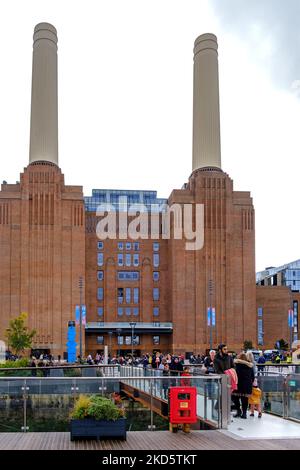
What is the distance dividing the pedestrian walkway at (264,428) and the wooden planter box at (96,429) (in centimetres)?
235

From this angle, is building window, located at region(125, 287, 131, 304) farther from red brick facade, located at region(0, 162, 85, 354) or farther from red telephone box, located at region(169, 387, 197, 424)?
red telephone box, located at region(169, 387, 197, 424)

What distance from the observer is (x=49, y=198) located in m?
94.4

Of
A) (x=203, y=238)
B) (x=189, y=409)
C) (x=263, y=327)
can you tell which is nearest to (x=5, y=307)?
(x=203, y=238)

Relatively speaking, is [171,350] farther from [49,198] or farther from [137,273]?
[49,198]

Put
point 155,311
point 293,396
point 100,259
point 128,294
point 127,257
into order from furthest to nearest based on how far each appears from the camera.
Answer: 1. point 127,257
2. point 128,294
3. point 100,259
4. point 155,311
5. point 293,396

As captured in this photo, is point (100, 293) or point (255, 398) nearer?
point (255, 398)

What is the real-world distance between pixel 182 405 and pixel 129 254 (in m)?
86.5

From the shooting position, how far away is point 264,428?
16172mm

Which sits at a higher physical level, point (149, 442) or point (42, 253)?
point (42, 253)

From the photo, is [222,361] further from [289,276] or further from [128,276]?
[289,276]

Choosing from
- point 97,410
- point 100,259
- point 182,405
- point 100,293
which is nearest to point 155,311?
point 100,293

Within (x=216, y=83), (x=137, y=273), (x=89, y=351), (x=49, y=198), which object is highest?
(x=216, y=83)

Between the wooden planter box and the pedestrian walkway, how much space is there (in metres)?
2.35
